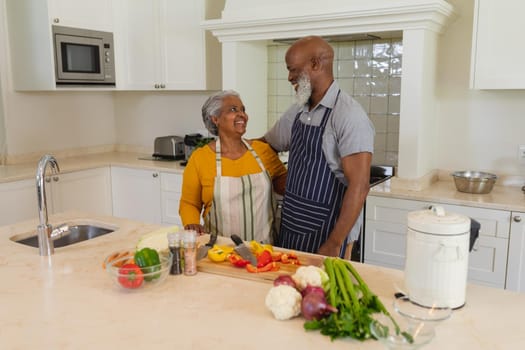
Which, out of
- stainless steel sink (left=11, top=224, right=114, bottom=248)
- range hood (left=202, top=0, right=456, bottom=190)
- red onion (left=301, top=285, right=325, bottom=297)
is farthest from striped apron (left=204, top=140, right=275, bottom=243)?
range hood (left=202, top=0, right=456, bottom=190)

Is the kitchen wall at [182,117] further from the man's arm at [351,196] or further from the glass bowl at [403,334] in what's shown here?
the glass bowl at [403,334]

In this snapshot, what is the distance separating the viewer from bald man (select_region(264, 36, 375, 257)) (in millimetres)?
1902

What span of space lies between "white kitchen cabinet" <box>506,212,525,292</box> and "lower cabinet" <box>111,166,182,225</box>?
7.31ft

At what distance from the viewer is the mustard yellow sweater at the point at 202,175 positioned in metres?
2.15

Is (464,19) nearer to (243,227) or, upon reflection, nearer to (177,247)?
(243,227)

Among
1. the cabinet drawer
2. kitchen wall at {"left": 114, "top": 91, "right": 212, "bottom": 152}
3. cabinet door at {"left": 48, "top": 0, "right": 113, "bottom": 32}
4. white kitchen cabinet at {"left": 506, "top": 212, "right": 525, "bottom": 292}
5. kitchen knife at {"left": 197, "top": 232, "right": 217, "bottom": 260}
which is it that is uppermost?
cabinet door at {"left": 48, "top": 0, "right": 113, "bottom": 32}

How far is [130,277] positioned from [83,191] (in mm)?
2648

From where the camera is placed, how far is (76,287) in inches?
57.9

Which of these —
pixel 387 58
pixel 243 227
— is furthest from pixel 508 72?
pixel 243 227

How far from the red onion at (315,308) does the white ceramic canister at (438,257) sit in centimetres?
25

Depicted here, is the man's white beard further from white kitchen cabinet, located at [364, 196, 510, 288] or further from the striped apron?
white kitchen cabinet, located at [364, 196, 510, 288]

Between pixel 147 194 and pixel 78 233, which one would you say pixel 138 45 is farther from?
pixel 78 233

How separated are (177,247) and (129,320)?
0.33 meters

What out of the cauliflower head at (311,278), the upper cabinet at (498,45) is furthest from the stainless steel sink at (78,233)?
the upper cabinet at (498,45)
